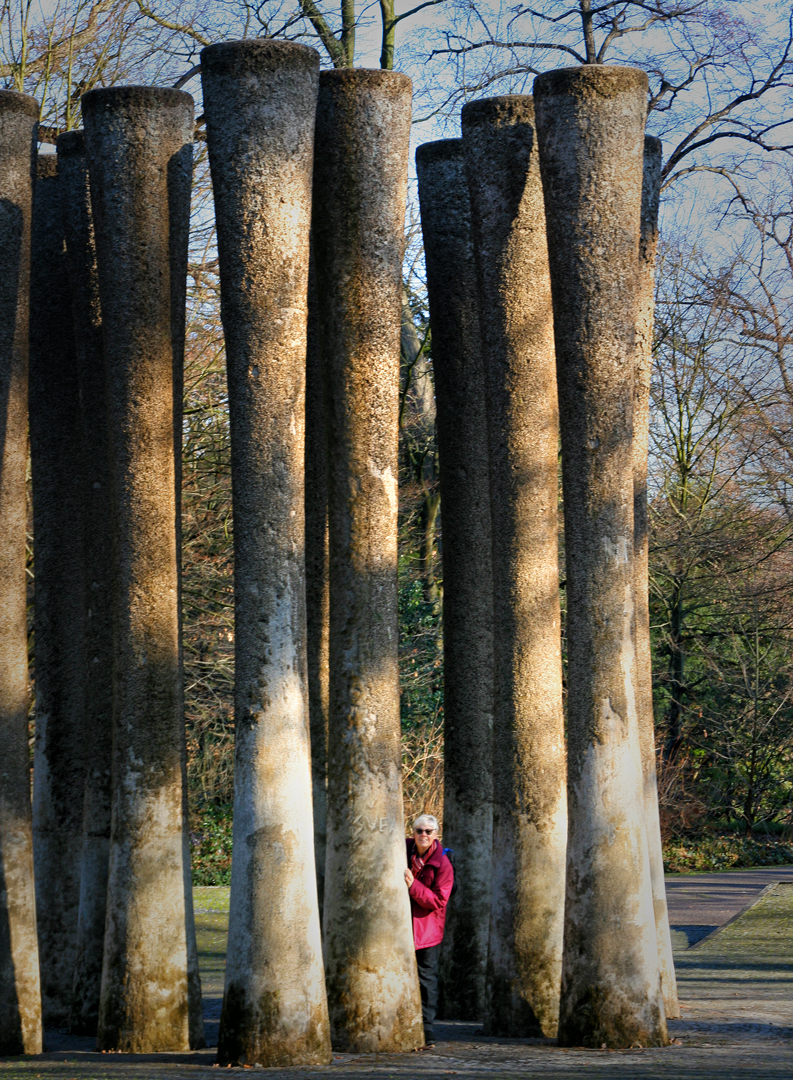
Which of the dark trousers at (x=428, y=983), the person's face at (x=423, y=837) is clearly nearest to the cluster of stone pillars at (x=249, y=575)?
the person's face at (x=423, y=837)

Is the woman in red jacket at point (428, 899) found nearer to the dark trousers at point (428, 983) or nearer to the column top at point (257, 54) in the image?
the dark trousers at point (428, 983)

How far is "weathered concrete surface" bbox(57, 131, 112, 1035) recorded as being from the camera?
855cm

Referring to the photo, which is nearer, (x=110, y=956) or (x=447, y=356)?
(x=110, y=956)

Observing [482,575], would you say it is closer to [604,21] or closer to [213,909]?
[213,909]

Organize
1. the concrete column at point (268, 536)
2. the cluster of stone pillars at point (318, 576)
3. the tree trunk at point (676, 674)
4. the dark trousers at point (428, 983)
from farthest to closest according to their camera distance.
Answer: the tree trunk at point (676, 674)
the dark trousers at point (428, 983)
the cluster of stone pillars at point (318, 576)
the concrete column at point (268, 536)

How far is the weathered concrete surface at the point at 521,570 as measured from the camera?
814cm

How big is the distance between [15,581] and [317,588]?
6.95 feet

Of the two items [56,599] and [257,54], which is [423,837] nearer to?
[56,599]

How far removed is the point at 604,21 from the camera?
62.3 ft

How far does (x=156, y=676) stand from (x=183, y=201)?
10.3 ft

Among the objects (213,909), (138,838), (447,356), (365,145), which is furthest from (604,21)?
(138,838)

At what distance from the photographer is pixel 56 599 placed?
31.2 ft

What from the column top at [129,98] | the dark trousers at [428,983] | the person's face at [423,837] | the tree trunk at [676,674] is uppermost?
the column top at [129,98]

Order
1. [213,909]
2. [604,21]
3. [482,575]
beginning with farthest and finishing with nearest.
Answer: [604,21] → [213,909] → [482,575]
